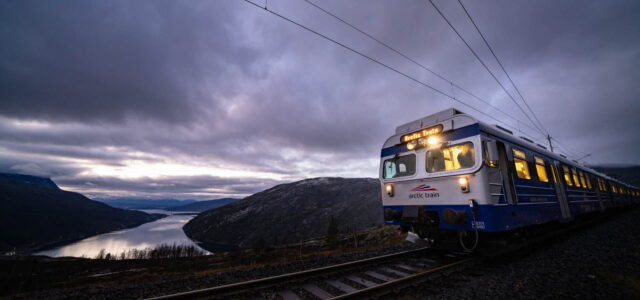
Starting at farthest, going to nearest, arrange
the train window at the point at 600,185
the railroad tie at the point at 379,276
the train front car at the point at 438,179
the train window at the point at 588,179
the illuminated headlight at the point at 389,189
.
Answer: the train window at the point at 600,185
the train window at the point at 588,179
the illuminated headlight at the point at 389,189
the train front car at the point at 438,179
the railroad tie at the point at 379,276

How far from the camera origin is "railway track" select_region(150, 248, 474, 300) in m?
5.16

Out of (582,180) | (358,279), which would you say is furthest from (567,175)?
(358,279)

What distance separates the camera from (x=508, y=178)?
24.2 ft

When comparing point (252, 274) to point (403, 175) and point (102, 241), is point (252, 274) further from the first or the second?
point (102, 241)

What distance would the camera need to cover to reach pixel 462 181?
6.70m

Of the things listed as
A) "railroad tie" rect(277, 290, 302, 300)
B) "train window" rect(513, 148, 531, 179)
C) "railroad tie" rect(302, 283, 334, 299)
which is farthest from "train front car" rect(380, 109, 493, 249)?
"railroad tie" rect(277, 290, 302, 300)

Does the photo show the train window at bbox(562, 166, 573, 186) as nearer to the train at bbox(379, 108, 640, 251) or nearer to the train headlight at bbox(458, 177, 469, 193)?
the train at bbox(379, 108, 640, 251)

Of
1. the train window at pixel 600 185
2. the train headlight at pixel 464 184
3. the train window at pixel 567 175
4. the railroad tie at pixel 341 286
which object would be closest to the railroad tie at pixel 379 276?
the railroad tie at pixel 341 286

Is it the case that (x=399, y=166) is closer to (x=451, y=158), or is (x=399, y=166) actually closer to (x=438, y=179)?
(x=438, y=179)

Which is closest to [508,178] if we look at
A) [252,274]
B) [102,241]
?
Result: [252,274]

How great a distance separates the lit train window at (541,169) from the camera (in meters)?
9.38

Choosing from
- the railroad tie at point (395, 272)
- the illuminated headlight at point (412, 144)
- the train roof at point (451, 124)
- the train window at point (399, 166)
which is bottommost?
the railroad tie at point (395, 272)

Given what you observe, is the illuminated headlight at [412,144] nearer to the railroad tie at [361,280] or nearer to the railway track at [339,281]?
the railway track at [339,281]

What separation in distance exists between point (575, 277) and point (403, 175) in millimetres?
4644
